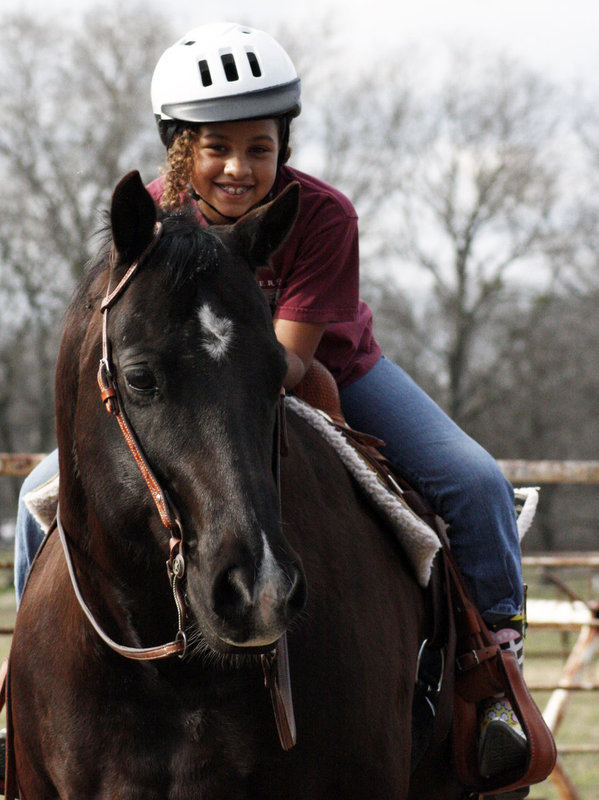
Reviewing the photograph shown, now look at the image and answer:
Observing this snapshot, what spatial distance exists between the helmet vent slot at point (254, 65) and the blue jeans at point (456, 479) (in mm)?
1074

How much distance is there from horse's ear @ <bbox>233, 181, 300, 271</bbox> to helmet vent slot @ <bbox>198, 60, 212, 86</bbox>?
2.53ft

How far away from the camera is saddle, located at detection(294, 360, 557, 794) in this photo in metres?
3.13

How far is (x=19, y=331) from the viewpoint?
2944cm

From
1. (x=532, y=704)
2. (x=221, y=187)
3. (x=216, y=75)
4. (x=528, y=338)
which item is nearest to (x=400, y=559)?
(x=532, y=704)

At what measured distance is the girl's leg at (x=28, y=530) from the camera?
3.37 meters

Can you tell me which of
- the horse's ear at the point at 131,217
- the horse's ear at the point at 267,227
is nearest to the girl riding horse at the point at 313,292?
the horse's ear at the point at 267,227

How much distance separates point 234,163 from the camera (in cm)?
301

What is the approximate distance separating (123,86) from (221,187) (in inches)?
1004

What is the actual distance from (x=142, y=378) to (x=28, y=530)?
1.51m

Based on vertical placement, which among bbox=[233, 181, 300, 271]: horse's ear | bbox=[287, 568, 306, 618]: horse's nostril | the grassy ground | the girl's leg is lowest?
the grassy ground

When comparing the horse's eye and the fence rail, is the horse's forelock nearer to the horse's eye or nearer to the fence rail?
the horse's eye

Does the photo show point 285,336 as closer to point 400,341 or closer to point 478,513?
point 478,513

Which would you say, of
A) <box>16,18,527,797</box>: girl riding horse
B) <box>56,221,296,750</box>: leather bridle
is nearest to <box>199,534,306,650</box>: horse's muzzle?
<box>56,221,296,750</box>: leather bridle

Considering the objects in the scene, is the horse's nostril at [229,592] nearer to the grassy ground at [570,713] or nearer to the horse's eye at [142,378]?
the horse's eye at [142,378]
